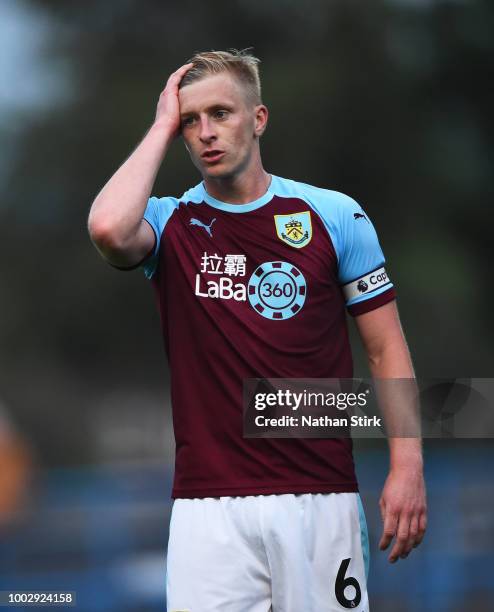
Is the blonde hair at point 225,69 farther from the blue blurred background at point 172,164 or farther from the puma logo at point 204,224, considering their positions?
the blue blurred background at point 172,164

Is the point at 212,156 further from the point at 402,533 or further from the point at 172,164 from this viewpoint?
the point at 172,164

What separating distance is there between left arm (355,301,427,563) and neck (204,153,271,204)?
0.62 metres

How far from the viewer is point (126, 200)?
4.64 m

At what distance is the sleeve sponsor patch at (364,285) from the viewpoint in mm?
4836

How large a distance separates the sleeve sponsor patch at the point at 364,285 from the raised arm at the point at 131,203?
75 centimetres

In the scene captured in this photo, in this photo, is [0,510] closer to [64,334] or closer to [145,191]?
[64,334]

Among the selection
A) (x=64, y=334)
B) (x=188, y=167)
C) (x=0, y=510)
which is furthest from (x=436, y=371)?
(x=0, y=510)

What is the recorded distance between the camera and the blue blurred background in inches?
898

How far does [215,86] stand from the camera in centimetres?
488

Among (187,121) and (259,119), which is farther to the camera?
(259,119)

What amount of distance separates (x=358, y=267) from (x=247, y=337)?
0.51 metres

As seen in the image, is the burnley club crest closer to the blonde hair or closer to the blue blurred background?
the blonde hair

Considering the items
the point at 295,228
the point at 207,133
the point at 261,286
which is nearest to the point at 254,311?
the point at 261,286

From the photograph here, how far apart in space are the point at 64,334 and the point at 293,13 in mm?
7444
